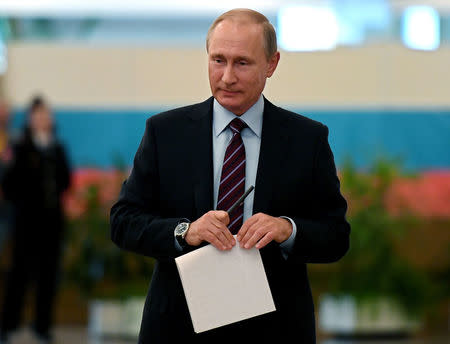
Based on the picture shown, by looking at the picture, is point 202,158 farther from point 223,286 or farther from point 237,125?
point 223,286

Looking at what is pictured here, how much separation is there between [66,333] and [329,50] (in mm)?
3014

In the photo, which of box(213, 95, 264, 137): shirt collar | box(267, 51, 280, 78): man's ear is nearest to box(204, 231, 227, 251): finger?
box(213, 95, 264, 137): shirt collar

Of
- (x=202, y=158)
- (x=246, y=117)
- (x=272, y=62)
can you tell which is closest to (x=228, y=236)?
(x=202, y=158)

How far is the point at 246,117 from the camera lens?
259 cm

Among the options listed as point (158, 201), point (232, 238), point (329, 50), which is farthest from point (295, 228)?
point (329, 50)

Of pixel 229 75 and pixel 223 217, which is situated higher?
pixel 229 75

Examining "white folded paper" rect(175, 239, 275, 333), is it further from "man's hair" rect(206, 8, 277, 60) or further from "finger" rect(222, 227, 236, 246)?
"man's hair" rect(206, 8, 277, 60)

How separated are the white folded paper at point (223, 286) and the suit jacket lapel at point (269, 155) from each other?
0.53ft

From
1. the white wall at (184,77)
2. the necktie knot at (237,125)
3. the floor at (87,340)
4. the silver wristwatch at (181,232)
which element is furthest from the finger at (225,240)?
the white wall at (184,77)

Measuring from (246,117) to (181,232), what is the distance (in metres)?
0.35

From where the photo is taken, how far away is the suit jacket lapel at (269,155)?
98.8 inches

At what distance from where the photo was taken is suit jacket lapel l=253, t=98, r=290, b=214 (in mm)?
2510

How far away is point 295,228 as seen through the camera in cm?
246

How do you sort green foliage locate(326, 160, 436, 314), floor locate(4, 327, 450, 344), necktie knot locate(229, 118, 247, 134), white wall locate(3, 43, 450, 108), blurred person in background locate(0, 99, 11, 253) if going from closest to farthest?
necktie knot locate(229, 118, 247, 134)
blurred person in background locate(0, 99, 11, 253)
floor locate(4, 327, 450, 344)
green foliage locate(326, 160, 436, 314)
white wall locate(3, 43, 450, 108)
